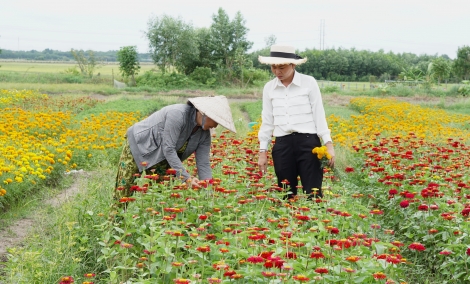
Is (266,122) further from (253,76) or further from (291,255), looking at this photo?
(253,76)

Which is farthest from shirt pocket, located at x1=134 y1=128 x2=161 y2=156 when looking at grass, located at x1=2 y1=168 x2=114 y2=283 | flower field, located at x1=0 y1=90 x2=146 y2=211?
flower field, located at x1=0 y1=90 x2=146 y2=211

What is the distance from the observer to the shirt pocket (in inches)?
187

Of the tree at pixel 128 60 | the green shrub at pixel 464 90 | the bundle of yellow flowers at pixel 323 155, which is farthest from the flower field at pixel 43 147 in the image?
the tree at pixel 128 60

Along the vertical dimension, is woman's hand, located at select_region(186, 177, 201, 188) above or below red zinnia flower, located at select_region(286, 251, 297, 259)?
above

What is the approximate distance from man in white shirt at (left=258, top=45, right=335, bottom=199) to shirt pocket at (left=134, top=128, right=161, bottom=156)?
1006 mm

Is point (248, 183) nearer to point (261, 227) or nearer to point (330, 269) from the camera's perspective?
point (261, 227)

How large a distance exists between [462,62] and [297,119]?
162ft

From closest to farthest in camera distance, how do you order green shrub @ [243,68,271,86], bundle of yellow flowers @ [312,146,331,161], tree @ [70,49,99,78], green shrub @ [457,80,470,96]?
bundle of yellow flowers @ [312,146,331,161] → green shrub @ [457,80,470,96] → tree @ [70,49,99,78] → green shrub @ [243,68,271,86]

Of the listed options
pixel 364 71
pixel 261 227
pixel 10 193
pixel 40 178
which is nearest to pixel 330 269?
pixel 261 227

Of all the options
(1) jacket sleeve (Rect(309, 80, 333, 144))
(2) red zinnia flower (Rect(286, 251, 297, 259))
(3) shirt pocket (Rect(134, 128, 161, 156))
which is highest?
(1) jacket sleeve (Rect(309, 80, 333, 144))

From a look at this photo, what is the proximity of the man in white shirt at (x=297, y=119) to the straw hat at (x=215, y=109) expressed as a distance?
64cm

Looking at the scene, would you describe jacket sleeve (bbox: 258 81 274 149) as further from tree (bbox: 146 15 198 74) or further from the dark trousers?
tree (bbox: 146 15 198 74)

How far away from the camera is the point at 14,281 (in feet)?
12.7

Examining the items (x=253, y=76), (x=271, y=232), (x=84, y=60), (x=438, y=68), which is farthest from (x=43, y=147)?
(x=438, y=68)
